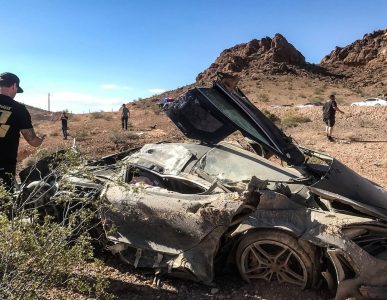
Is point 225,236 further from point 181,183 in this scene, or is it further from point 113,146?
point 113,146

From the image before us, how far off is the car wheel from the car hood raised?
1.09 m

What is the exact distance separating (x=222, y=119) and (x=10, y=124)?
2.19m

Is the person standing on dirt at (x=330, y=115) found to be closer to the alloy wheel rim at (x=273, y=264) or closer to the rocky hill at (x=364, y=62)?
the alloy wheel rim at (x=273, y=264)

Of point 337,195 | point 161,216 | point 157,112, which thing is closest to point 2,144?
point 161,216

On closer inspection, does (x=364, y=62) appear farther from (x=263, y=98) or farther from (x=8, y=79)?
(x=8, y=79)

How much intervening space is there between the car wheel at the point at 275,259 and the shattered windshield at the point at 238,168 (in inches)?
30.3

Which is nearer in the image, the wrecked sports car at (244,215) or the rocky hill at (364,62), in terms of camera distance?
the wrecked sports car at (244,215)

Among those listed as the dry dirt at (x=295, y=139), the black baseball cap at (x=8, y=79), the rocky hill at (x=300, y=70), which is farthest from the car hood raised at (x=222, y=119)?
the rocky hill at (x=300, y=70)

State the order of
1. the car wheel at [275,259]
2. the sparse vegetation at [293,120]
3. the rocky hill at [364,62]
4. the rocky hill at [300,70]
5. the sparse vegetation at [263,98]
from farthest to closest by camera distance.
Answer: the rocky hill at [364,62]
the rocky hill at [300,70]
the sparse vegetation at [263,98]
the sparse vegetation at [293,120]
the car wheel at [275,259]

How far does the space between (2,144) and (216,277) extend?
2.51 meters

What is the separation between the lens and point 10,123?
448 cm

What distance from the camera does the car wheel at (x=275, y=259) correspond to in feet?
13.5

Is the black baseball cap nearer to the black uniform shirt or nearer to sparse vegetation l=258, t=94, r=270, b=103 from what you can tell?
the black uniform shirt

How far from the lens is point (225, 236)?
173 inches
